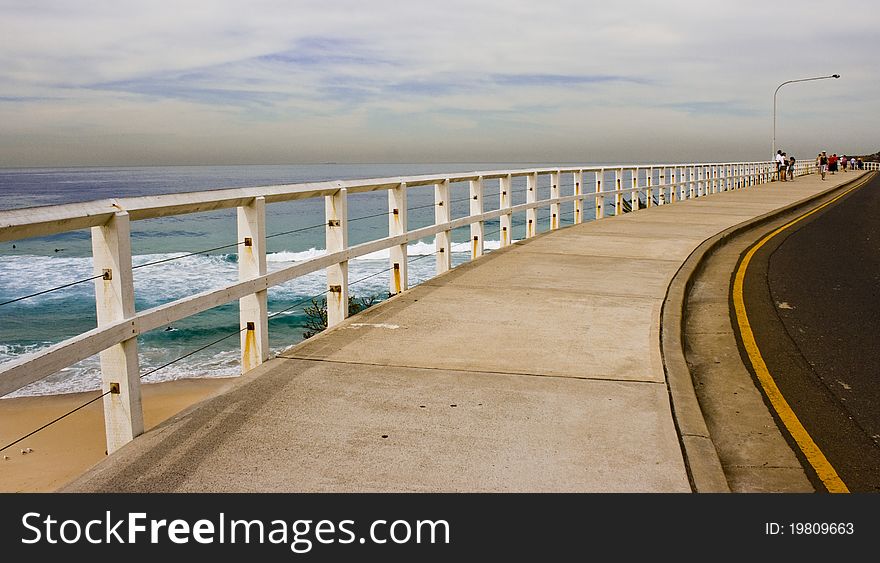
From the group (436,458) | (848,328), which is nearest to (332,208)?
(436,458)

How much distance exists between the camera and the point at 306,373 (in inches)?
248

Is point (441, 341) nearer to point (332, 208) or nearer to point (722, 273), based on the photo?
point (332, 208)

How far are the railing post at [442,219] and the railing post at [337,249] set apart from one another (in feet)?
9.89

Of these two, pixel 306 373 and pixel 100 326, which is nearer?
pixel 100 326

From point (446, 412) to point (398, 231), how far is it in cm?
458

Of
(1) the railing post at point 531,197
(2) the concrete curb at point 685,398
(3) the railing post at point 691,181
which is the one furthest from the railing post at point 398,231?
(3) the railing post at point 691,181

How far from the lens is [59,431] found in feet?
46.1

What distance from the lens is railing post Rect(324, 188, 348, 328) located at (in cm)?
807

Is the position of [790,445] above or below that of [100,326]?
below

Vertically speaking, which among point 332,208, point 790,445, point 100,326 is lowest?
point 790,445

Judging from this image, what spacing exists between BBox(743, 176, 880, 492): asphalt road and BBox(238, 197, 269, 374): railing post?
12.9ft

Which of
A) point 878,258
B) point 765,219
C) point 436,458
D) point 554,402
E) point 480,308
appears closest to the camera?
point 436,458

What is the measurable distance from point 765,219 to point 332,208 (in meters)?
16.7

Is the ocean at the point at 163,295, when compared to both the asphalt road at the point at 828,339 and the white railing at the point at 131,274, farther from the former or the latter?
the asphalt road at the point at 828,339
